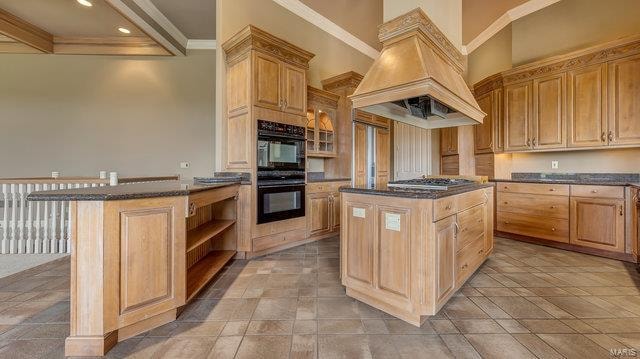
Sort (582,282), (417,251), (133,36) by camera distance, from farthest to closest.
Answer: (133,36) → (582,282) → (417,251)

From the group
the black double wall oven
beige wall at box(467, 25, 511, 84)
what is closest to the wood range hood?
the black double wall oven

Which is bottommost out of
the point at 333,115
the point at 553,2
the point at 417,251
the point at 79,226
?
the point at 417,251

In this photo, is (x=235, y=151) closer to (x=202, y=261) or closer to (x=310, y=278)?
(x=202, y=261)

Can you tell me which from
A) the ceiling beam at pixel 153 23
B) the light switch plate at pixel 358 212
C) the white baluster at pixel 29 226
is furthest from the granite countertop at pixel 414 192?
the white baluster at pixel 29 226

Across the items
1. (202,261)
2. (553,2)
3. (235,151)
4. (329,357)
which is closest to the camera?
(329,357)

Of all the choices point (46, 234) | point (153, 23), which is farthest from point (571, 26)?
point (46, 234)

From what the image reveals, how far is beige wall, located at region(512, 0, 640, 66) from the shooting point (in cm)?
322

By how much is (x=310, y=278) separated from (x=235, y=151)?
177 cm

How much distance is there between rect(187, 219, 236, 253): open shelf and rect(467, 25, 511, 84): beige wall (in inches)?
203

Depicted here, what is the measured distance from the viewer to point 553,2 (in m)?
3.75

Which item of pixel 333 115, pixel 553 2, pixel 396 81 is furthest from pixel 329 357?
pixel 553 2

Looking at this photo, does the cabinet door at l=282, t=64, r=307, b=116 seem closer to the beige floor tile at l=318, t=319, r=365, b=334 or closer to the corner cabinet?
the corner cabinet

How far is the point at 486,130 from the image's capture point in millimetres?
4430

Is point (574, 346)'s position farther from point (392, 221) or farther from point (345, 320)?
point (345, 320)
